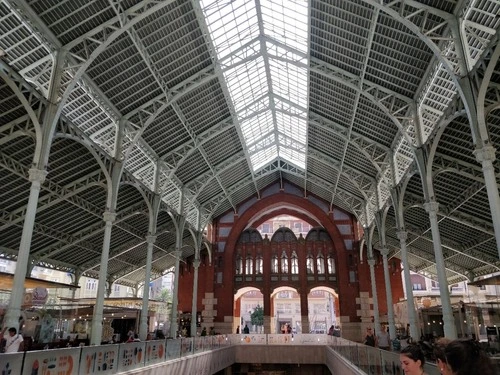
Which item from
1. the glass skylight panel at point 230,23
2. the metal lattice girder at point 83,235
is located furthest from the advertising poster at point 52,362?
the metal lattice girder at point 83,235

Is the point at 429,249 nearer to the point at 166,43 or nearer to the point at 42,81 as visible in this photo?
the point at 166,43

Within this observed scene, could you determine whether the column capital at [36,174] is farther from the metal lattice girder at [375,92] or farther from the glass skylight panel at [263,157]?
the glass skylight panel at [263,157]

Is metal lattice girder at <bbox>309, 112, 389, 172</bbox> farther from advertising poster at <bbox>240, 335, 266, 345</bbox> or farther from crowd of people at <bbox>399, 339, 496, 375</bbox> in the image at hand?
crowd of people at <bbox>399, 339, 496, 375</bbox>

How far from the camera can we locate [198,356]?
24312 millimetres

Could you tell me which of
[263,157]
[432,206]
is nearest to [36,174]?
[432,206]

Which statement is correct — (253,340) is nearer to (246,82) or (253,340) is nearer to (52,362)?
(246,82)

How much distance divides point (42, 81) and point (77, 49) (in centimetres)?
218

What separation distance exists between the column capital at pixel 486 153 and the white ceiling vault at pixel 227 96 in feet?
1.44

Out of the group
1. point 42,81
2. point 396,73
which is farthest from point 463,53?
point 42,81

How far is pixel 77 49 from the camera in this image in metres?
18.9

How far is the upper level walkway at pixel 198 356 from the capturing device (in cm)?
967

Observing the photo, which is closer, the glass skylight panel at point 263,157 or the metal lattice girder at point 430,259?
the glass skylight panel at point 263,157

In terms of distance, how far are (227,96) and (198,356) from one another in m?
17.9

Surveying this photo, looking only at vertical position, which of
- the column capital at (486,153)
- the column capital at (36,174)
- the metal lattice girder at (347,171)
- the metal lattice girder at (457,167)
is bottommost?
the column capital at (36,174)
